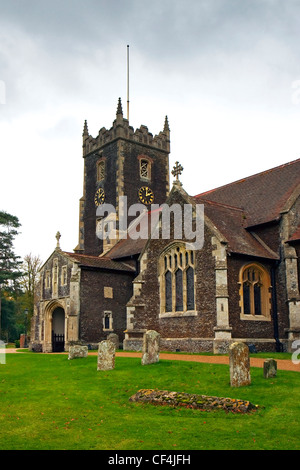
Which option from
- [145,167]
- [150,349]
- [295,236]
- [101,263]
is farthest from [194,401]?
[145,167]

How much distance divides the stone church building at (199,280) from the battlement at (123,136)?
9.14 meters

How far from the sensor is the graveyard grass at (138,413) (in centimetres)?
745

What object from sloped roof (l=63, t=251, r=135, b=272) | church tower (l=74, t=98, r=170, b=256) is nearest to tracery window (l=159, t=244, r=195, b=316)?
sloped roof (l=63, t=251, r=135, b=272)

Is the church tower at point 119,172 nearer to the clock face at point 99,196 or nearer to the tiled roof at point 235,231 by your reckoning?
the clock face at point 99,196

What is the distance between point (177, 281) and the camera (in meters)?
23.2

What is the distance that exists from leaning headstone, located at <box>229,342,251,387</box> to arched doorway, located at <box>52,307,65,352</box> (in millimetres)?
20481

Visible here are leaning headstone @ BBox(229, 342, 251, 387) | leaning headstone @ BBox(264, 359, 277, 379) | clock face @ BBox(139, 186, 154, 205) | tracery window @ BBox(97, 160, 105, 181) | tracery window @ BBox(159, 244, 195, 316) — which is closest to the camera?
leaning headstone @ BBox(229, 342, 251, 387)

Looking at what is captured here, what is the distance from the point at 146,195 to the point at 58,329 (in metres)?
13.7

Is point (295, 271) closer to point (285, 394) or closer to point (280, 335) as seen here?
point (280, 335)

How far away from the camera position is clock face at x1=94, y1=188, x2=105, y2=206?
1532 inches

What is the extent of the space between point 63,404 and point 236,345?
446cm

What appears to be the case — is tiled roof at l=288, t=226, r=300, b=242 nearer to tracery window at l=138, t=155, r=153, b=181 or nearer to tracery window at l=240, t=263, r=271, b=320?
tracery window at l=240, t=263, r=271, b=320
